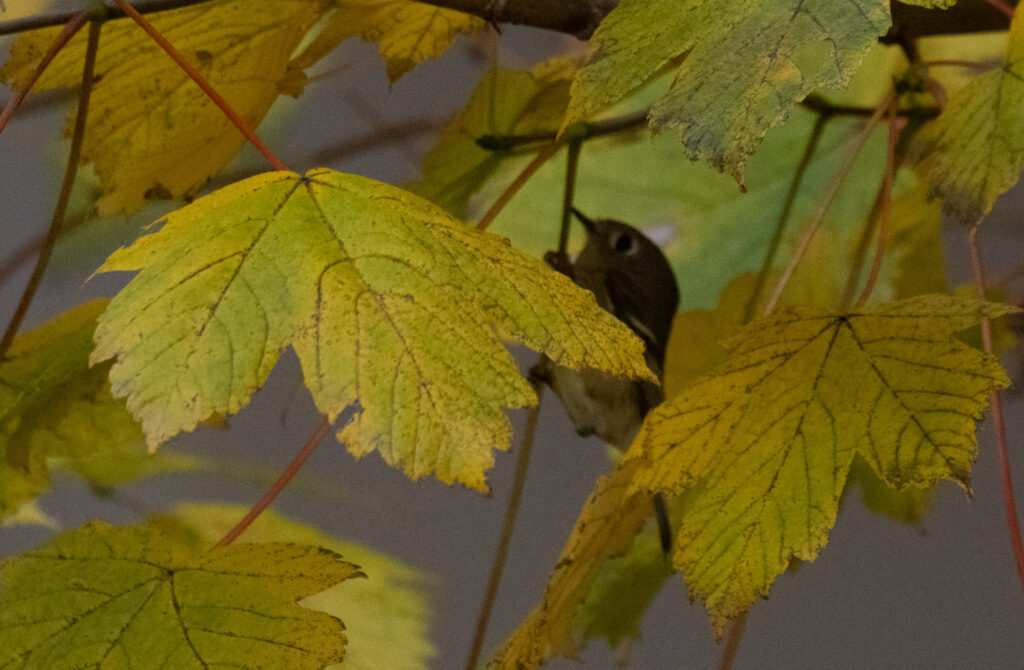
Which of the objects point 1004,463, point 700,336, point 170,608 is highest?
point 700,336

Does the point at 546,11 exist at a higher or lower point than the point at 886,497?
higher

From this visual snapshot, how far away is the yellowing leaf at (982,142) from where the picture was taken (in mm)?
310

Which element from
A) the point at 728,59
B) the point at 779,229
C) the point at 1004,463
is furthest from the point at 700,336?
the point at 728,59

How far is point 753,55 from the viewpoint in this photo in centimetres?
25

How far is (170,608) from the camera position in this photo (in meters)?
A: 0.31

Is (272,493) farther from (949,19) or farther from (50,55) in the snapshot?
(949,19)

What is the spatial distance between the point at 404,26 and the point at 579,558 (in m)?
0.26

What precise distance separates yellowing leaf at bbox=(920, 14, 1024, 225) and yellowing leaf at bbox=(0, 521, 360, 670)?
0.26 metres

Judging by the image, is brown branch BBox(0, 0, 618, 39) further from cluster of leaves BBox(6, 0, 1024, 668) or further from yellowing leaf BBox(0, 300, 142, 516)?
yellowing leaf BBox(0, 300, 142, 516)

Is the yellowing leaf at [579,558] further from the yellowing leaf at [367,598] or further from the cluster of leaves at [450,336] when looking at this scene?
the yellowing leaf at [367,598]

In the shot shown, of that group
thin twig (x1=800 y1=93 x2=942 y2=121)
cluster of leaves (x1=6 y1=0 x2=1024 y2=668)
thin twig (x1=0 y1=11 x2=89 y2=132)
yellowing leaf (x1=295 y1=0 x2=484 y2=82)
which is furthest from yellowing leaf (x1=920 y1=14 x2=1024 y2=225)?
thin twig (x1=0 y1=11 x2=89 y2=132)

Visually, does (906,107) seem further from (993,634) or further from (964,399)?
(993,634)

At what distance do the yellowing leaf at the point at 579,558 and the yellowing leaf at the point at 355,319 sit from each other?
100 mm

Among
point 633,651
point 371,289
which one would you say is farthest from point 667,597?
point 371,289
